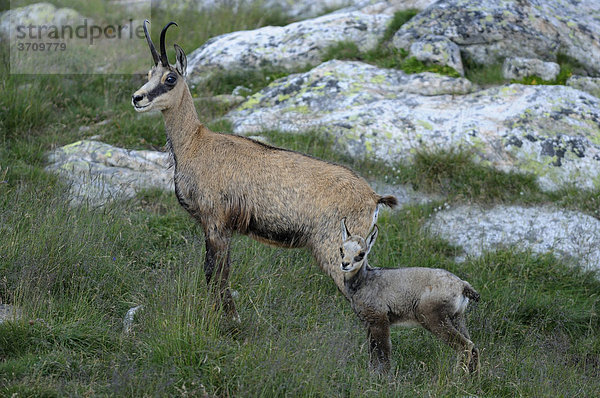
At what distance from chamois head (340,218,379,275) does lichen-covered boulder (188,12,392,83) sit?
6.31m

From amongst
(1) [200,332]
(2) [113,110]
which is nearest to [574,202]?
(1) [200,332]

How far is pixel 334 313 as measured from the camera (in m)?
6.42

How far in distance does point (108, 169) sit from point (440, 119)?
15.3 feet

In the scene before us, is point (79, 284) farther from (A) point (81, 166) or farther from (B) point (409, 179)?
(B) point (409, 179)

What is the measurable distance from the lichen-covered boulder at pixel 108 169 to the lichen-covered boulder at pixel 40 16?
5.77 metres

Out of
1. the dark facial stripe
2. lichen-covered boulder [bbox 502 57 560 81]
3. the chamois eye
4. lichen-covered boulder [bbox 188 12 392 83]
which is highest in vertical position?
the chamois eye

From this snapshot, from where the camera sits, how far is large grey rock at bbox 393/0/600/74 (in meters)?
10.8

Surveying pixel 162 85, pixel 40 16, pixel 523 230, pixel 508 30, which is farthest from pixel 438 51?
pixel 40 16

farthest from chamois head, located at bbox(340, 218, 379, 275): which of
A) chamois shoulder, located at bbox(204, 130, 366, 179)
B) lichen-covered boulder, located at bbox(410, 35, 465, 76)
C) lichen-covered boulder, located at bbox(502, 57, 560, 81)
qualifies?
lichen-covered boulder, located at bbox(502, 57, 560, 81)

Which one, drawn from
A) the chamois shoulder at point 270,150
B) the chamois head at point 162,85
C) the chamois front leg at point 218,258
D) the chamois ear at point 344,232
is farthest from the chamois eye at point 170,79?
the chamois ear at point 344,232

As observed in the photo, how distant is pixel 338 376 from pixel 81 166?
5382 millimetres

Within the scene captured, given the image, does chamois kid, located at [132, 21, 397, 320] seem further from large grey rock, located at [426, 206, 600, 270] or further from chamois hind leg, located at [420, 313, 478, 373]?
large grey rock, located at [426, 206, 600, 270]

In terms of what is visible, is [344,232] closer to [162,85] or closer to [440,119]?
[162,85]

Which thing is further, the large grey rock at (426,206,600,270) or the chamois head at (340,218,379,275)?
the large grey rock at (426,206,600,270)
